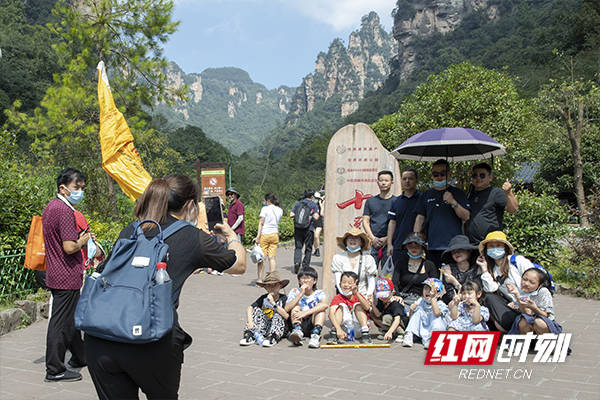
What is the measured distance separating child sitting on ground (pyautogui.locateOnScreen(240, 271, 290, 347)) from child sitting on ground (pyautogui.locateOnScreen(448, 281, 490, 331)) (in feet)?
5.69

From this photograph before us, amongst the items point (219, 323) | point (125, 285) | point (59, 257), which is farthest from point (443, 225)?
point (125, 285)

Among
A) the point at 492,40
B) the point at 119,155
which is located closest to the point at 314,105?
the point at 492,40

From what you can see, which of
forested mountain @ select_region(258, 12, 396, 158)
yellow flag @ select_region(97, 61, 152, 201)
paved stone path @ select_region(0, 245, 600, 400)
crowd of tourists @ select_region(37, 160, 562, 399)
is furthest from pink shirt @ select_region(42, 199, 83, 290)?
forested mountain @ select_region(258, 12, 396, 158)

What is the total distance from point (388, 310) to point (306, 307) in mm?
914

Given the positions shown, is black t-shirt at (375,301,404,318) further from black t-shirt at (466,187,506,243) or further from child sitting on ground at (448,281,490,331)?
black t-shirt at (466,187,506,243)

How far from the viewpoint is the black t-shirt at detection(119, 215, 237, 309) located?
2.27m

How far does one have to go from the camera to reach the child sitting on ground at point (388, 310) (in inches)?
217

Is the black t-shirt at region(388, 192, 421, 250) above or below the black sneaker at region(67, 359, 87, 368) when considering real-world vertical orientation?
above

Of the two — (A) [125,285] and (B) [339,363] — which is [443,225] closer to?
(B) [339,363]

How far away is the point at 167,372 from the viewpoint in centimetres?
220

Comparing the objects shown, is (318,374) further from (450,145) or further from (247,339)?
(450,145)

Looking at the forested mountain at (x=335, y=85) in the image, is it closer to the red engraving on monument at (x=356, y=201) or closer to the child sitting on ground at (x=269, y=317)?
the red engraving on monument at (x=356, y=201)

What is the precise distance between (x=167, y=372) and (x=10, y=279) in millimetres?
5529

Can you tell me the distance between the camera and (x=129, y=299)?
2.04 metres
